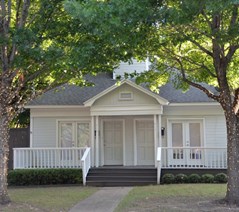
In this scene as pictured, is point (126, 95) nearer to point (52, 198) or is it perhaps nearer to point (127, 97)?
point (127, 97)

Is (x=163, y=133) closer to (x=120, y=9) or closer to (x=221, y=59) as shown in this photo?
(x=221, y=59)

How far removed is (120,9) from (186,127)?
39.5 ft

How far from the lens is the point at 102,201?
13391 mm

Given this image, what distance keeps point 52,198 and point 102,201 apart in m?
1.75

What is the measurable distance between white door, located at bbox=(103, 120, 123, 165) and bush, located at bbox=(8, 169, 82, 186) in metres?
2.65

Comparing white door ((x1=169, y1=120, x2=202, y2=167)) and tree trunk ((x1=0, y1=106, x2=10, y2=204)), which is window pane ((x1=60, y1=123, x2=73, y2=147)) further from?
tree trunk ((x1=0, y1=106, x2=10, y2=204))

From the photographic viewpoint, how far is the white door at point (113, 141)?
20766 mm

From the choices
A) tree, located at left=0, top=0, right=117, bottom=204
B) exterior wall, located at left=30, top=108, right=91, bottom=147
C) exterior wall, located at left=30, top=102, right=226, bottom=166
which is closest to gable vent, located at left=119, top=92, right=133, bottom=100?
exterior wall, located at left=30, top=102, right=226, bottom=166

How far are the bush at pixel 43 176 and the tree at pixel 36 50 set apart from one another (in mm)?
5940

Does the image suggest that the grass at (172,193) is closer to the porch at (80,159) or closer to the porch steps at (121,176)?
the porch steps at (121,176)

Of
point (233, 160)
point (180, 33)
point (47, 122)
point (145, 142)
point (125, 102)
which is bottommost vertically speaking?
point (233, 160)

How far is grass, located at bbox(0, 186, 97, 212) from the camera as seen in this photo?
1205cm

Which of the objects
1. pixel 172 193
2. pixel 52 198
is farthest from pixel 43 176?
pixel 172 193

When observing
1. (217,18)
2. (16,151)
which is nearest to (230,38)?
(217,18)
